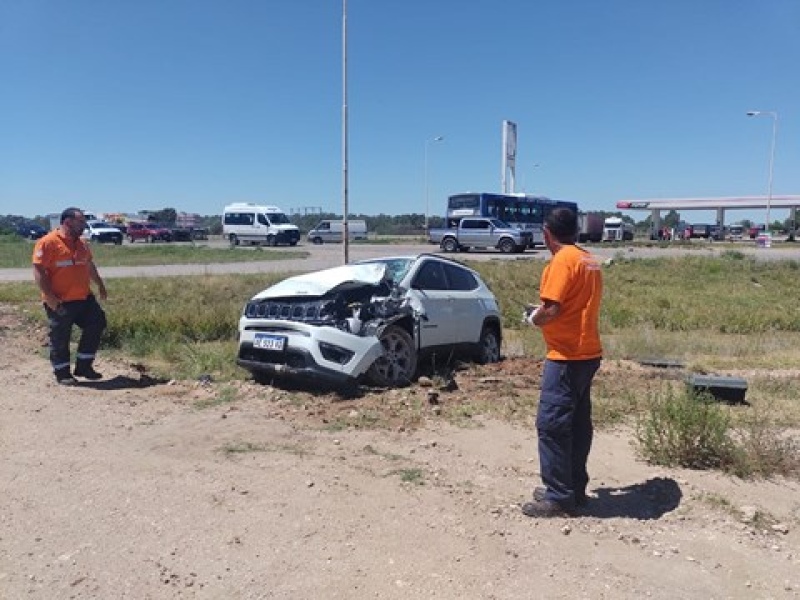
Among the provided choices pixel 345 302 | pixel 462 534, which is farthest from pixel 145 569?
pixel 345 302

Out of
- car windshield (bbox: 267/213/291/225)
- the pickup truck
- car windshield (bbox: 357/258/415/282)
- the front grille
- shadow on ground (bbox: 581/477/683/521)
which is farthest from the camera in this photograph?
car windshield (bbox: 267/213/291/225)

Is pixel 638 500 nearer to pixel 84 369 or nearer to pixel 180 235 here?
pixel 84 369

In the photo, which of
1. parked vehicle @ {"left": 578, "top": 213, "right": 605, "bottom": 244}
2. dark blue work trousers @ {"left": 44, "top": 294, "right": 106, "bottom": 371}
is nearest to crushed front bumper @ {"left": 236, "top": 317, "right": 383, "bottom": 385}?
dark blue work trousers @ {"left": 44, "top": 294, "right": 106, "bottom": 371}

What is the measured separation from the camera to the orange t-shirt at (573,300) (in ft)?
14.2

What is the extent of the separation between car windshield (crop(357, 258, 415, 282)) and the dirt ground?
7.26ft

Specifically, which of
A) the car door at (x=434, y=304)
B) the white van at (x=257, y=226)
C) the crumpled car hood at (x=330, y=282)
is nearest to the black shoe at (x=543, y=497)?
the crumpled car hood at (x=330, y=282)

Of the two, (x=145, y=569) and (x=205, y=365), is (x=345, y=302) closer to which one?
(x=205, y=365)

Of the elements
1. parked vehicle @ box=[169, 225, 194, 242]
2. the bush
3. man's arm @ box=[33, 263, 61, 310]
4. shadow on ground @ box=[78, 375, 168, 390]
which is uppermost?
man's arm @ box=[33, 263, 61, 310]

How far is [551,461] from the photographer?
4430mm

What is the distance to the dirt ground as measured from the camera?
11.7 ft

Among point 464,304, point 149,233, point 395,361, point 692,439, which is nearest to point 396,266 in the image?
point 464,304

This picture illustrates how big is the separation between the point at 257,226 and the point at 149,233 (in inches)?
664

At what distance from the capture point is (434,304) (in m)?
8.45

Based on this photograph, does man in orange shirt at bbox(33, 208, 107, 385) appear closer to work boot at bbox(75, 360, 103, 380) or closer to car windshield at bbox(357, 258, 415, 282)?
work boot at bbox(75, 360, 103, 380)
